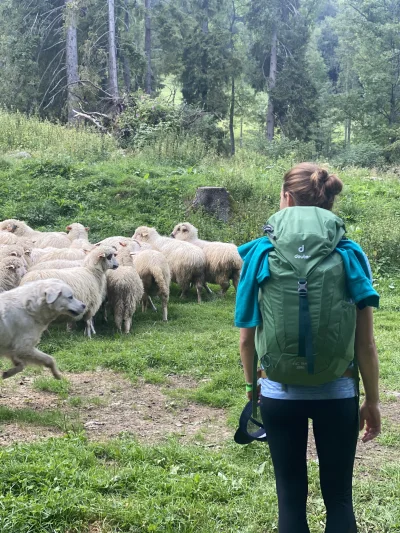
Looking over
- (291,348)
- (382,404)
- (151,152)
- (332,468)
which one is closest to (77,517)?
(332,468)

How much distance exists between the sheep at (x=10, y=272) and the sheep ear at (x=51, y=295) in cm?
245

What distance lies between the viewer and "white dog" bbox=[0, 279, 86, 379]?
221 inches

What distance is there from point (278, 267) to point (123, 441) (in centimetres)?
292

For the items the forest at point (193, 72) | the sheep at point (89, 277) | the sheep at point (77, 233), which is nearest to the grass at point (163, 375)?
the sheep at point (89, 277)

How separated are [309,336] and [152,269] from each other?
7073 mm

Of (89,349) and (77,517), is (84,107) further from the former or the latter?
(77,517)

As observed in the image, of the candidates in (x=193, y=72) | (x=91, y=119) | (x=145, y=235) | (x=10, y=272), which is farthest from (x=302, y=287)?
(x=193, y=72)

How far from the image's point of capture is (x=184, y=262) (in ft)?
33.3

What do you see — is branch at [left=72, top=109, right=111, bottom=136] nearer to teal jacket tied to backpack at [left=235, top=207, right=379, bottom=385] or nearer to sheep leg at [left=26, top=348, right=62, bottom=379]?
sheep leg at [left=26, top=348, right=62, bottom=379]

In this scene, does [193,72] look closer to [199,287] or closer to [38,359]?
[199,287]

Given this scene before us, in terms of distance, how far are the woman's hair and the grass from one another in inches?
85.5

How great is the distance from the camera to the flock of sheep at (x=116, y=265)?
805 centimetres

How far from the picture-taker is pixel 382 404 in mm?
6047

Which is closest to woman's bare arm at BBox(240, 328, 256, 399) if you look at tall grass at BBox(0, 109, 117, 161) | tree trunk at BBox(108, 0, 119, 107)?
tall grass at BBox(0, 109, 117, 161)
